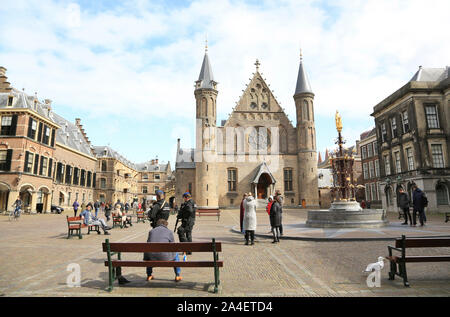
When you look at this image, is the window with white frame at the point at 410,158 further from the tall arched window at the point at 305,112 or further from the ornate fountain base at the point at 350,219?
the ornate fountain base at the point at 350,219

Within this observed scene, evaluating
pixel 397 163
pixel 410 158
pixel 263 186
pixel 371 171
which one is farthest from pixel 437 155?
pixel 263 186

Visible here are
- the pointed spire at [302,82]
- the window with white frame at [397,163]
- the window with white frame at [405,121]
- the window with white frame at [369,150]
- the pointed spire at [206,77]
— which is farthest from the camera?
the window with white frame at [369,150]

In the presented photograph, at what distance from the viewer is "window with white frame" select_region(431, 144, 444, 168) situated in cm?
2555

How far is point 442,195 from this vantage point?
25.1m

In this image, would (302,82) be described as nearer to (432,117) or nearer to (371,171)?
(432,117)

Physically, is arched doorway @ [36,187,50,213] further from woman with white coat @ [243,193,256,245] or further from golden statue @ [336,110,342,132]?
golden statue @ [336,110,342,132]

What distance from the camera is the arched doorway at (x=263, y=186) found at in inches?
1404

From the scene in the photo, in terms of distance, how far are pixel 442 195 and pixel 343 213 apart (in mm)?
18685

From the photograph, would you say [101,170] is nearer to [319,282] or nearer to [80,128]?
[80,128]

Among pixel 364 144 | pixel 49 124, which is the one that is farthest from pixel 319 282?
pixel 364 144

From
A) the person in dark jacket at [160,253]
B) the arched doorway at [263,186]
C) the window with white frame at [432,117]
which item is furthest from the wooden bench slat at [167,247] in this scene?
the arched doorway at [263,186]

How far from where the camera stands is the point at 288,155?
36.9 m

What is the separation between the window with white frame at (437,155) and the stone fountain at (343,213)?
15.0m

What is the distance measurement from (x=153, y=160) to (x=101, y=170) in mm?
31722
